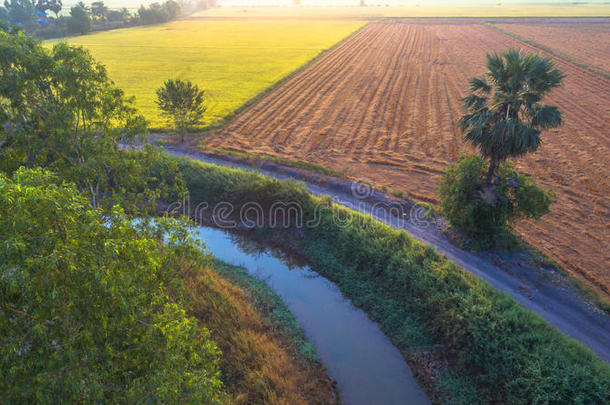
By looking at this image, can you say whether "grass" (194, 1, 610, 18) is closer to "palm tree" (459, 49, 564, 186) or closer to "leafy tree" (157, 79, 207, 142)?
"leafy tree" (157, 79, 207, 142)

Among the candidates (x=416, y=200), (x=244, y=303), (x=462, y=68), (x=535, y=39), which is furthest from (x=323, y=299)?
(x=535, y=39)

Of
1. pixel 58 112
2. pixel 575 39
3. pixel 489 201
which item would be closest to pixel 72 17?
pixel 58 112

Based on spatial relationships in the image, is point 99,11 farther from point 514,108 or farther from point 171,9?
point 514,108

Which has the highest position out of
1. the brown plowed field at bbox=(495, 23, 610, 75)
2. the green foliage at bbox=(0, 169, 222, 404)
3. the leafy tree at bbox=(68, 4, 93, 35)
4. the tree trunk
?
the leafy tree at bbox=(68, 4, 93, 35)

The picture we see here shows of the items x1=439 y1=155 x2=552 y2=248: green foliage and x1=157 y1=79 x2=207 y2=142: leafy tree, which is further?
x1=157 y1=79 x2=207 y2=142: leafy tree

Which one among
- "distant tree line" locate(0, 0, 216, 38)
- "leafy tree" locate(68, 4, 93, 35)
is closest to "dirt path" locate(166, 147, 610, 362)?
"distant tree line" locate(0, 0, 216, 38)

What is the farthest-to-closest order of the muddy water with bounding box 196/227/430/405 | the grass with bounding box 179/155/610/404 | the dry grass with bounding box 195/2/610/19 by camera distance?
1. the dry grass with bounding box 195/2/610/19
2. the muddy water with bounding box 196/227/430/405
3. the grass with bounding box 179/155/610/404
